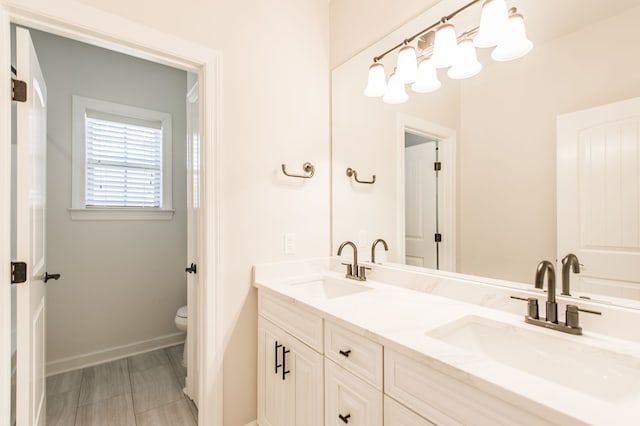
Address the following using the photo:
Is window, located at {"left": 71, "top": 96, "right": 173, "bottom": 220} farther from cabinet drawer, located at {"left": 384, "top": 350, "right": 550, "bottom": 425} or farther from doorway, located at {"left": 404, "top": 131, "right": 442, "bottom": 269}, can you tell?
cabinet drawer, located at {"left": 384, "top": 350, "right": 550, "bottom": 425}

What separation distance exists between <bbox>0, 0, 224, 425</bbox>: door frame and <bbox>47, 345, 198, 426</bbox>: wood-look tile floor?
56 centimetres

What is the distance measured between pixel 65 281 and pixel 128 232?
0.56 metres

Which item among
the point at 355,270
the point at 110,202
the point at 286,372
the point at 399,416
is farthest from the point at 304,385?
the point at 110,202

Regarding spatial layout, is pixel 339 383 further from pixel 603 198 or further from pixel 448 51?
pixel 448 51

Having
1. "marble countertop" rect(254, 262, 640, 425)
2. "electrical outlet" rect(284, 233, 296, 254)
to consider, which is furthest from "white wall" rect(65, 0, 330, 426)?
"marble countertop" rect(254, 262, 640, 425)

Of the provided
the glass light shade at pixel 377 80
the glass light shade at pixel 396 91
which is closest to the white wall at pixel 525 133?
the glass light shade at pixel 396 91

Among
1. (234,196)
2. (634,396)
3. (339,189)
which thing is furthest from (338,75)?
(634,396)

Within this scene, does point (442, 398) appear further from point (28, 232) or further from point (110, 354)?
point (110, 354)

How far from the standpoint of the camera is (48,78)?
7.64 ft

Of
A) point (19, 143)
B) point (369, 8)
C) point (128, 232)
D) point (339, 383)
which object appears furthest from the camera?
point (128, 232)

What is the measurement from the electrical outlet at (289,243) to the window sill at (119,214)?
5.27ft

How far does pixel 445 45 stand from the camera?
1324mm

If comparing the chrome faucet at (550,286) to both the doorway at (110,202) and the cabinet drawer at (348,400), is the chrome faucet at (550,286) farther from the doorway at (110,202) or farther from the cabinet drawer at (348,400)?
the doorway at (110,202)

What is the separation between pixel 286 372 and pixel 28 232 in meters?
1.24
